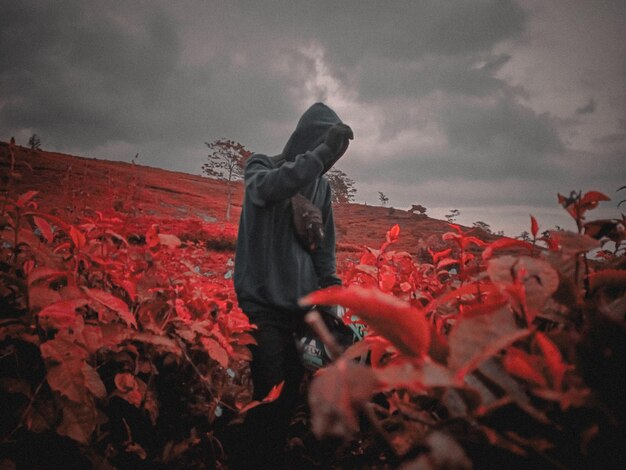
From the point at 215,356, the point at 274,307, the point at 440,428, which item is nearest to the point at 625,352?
the point at 440,428

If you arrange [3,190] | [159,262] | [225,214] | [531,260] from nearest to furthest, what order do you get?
[531,260] < [3,190] < [159,262] < [225,214]

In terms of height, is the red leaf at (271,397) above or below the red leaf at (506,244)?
below

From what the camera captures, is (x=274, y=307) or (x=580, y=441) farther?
(x=274, y=307)

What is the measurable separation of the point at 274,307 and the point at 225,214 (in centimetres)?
2630

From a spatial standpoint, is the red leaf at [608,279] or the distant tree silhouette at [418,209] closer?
the red leaf at [608,279]

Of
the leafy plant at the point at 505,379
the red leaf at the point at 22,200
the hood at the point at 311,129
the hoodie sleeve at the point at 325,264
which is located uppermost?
the hood at the point at 311,129

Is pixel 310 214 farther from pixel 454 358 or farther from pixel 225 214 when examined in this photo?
pixel 225 214

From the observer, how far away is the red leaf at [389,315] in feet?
0.86

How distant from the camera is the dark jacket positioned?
1.60 meters

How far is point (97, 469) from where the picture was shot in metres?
0.82

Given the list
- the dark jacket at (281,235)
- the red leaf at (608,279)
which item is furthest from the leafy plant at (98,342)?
the red leaf at (608,279)

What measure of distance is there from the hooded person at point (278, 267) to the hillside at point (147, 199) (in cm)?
55

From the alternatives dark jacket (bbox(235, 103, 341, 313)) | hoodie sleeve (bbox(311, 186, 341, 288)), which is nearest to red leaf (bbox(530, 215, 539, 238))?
dark jacket (bbox(235, 103, 341, 313))

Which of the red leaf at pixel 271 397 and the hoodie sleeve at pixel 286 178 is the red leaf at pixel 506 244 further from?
the hoodie sleeve at pixel 286 178
